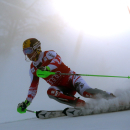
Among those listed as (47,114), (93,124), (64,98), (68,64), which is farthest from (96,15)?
(93,124)

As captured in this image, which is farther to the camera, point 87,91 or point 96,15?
point 96,15

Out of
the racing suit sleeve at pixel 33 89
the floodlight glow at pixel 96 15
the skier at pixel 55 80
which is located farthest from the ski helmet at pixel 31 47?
the floodlight glow at pixel 96 15

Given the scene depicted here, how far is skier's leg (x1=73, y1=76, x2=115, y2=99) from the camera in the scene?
1.39 m

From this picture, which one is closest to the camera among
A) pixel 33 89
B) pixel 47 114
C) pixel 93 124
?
pixel 93 124

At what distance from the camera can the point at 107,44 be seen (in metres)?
3.36

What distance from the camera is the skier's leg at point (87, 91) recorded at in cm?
139

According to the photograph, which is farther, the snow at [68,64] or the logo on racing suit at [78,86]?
the snow at [68,64]

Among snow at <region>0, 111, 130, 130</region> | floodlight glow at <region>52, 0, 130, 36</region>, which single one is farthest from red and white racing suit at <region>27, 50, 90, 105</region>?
floodlight glow at <region>52, 0, 130, 36</region>

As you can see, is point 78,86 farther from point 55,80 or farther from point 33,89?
point 33,89

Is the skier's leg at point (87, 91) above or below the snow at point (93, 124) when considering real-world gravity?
above

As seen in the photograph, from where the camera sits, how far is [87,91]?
4.75ft

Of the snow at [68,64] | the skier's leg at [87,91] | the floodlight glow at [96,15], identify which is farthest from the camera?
the floodlight glow at [96,15]

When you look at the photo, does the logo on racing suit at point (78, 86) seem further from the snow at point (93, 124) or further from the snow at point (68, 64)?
the snow at point (93, 124)

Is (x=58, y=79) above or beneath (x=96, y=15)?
beneath
